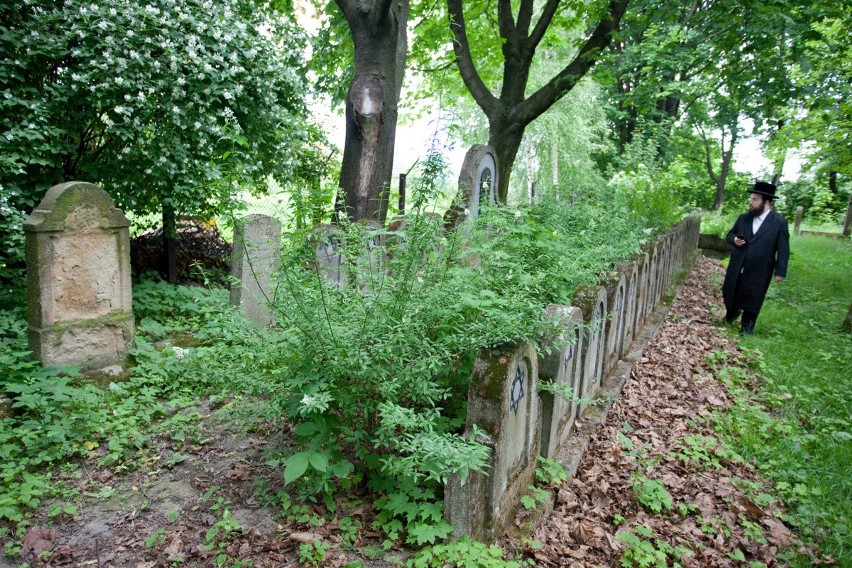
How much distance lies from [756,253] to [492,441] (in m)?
5.90

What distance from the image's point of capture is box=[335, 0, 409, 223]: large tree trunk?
5457mm

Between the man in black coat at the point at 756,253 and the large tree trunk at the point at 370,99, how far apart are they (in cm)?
460

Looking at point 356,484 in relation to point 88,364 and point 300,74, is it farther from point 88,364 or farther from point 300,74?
point 300,74

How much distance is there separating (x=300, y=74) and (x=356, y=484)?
689cm

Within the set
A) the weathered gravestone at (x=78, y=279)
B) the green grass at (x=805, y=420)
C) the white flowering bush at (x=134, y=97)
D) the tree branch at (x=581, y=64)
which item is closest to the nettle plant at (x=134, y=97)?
the white flowering bush at (x=134, y=97)

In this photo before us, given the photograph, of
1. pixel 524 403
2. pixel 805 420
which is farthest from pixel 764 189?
pixel 524 403

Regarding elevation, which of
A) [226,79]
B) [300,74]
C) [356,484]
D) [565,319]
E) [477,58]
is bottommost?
[356,484]

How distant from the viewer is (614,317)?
4.54 m

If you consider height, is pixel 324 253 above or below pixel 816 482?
above

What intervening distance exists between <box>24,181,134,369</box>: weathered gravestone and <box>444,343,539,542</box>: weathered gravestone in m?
3.50

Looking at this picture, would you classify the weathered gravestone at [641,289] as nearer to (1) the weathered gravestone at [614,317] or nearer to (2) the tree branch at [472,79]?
(1) the weathered gravestone at [614,317]

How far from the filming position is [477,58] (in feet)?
35.7

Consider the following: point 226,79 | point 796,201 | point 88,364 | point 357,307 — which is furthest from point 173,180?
point 796,201

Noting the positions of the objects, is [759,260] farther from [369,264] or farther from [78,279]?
[78,279]
